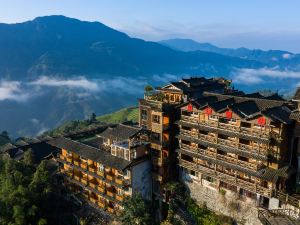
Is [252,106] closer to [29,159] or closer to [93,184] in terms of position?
[93,184]

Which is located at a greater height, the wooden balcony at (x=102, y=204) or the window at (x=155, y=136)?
the window at (x=155, y=136)

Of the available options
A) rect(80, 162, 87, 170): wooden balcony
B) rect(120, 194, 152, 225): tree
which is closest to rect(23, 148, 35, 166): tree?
rect(80, 162, 87, 170): wooden balcony

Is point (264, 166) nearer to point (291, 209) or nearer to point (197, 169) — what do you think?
point (291, 209)

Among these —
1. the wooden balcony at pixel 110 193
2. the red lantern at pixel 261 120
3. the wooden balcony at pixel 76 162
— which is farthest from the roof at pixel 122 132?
the red lantern at pixel 261 120

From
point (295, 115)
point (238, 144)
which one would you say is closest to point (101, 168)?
point (238, 144)

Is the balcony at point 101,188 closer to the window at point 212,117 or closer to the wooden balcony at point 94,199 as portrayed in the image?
the wooden balcony at point 94,199

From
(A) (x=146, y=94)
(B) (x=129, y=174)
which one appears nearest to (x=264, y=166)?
(B) (x=129, y=174)
